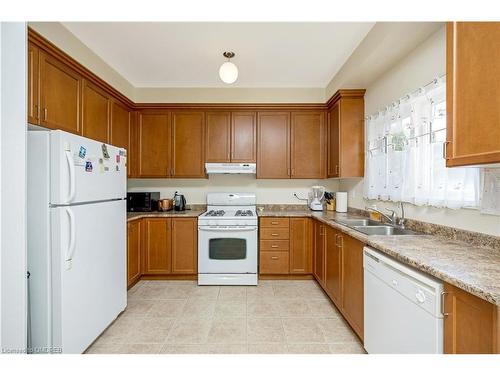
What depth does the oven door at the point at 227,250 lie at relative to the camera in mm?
3287

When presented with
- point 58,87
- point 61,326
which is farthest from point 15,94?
point 61,326

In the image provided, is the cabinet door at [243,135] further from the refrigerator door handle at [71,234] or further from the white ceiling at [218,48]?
the refrigerator door handle at [71,234]

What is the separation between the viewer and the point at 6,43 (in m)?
1.35

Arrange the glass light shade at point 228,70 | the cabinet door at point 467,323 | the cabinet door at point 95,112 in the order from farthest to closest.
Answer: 1. the cabinet door at point 95,112
2. the glass light shade at point 228,70
3. the cabinet door at point 467,323

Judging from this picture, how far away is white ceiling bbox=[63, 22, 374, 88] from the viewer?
7.50 ft

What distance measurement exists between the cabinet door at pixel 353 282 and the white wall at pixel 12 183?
6.86ft

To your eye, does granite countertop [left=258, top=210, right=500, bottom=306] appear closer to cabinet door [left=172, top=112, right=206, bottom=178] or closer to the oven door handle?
the oven door handle

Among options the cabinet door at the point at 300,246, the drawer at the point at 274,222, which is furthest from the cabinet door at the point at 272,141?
the cabinet door at the point at 300,246

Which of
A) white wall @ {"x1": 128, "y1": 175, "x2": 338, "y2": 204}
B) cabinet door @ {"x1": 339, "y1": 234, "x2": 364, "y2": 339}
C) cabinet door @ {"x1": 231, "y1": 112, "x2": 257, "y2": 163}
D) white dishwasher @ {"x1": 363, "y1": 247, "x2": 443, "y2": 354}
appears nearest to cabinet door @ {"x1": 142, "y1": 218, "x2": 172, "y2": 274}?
white wall @ {"x1": 128, "y1": 175, "x2": 338, "y2": 204}

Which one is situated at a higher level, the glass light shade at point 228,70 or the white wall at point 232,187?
the glass light shade at point 228,70

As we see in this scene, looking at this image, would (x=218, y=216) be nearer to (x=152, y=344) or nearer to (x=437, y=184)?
(x=152, y=344)

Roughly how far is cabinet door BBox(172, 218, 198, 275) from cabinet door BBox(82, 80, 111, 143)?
4.32ft

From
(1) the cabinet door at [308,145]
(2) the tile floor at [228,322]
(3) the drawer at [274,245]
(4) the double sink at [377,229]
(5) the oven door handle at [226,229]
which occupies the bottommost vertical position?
(2) the tile floor at [228,322]

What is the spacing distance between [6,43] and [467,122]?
2297 mm
